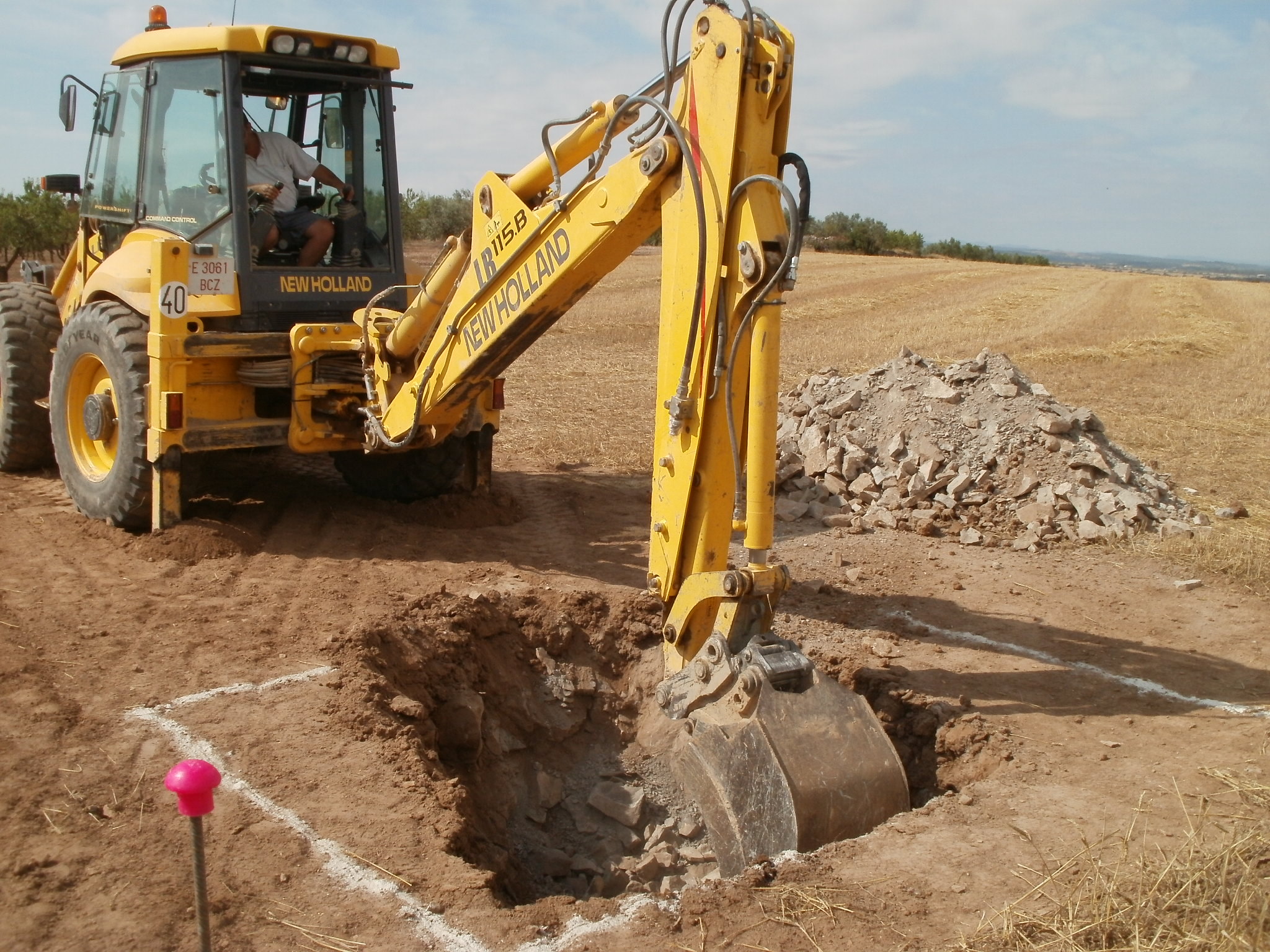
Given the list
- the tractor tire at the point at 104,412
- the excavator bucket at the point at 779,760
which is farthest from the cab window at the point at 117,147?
the excavator bucket at the point at 779,760

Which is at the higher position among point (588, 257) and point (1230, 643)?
point (588, 257)

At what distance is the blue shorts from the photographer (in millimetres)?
7090

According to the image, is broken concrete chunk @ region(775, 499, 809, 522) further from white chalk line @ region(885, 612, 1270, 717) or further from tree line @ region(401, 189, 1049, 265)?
tree line @ region(401, 189, 1049, 265)

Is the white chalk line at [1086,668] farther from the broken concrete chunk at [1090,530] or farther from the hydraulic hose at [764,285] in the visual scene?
the hydraulic hose at [764,285]

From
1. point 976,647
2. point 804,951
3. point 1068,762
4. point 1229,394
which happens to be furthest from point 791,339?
point 804,951

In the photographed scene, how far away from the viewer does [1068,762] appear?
452 cm

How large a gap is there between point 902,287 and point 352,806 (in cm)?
2693

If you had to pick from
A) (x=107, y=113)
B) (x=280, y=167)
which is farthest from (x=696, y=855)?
(x=107, y=113)

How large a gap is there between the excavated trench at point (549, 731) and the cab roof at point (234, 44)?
3558 mm

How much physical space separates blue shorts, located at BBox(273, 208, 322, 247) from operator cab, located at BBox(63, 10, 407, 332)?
4 cm

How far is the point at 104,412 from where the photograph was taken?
276 inches

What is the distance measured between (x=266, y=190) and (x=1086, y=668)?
551cm

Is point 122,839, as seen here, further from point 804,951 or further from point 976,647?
point 976,647

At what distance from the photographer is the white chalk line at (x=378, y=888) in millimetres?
3352
